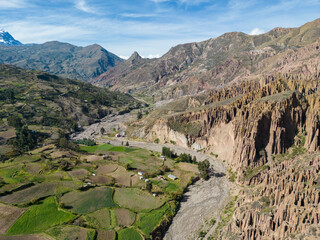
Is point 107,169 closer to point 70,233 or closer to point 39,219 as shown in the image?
point 39,219

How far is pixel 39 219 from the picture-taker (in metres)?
52.1

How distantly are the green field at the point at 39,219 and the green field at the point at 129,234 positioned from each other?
45.9 feet

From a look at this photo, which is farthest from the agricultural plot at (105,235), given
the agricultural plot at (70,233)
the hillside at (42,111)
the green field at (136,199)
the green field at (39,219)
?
the hillside at (42,111)

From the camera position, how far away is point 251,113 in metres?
77.8

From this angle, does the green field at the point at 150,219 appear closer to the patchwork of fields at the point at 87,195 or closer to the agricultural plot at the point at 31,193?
the patchwork of fields at the point at 87,195

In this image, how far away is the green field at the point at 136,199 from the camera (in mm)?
58438

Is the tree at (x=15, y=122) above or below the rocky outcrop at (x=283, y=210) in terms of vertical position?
above

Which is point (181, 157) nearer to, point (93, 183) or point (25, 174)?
point (93, 183)

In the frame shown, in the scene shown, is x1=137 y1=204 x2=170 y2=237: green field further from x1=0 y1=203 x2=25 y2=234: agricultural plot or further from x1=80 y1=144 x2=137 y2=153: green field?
x1=80 y1=144 x2=137 y2=153: green field

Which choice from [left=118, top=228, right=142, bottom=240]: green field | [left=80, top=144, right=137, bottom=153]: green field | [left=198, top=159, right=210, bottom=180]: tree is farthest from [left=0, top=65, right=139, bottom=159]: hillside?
[left=198, top=159, right=210, bottom=180]: tree

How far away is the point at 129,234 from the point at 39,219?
74.2 ft

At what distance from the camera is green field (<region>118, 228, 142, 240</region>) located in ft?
157

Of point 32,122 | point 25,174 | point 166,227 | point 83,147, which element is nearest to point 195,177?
point 166,227

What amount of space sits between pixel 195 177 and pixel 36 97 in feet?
546
